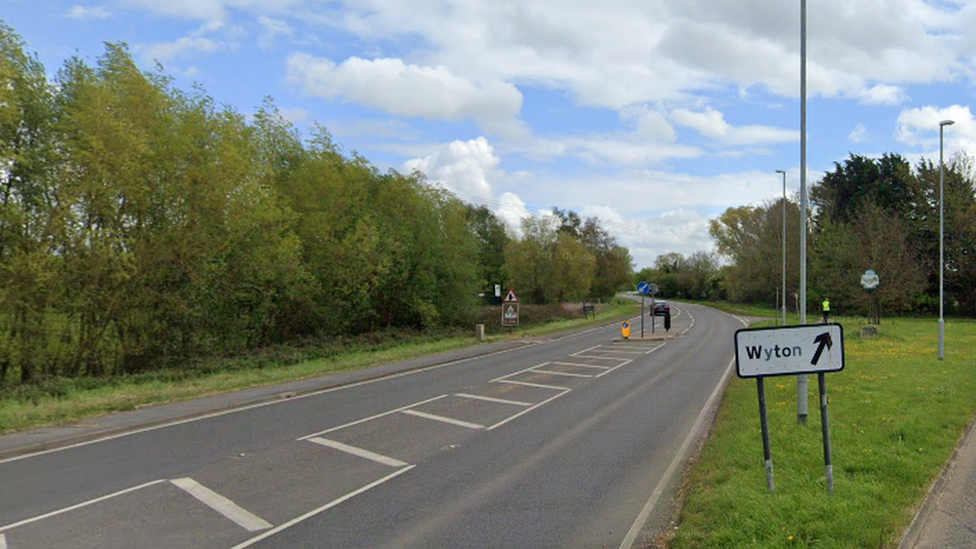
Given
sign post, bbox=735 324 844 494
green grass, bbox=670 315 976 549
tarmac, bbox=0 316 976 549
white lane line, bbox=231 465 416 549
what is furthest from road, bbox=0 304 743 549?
sign post, bbox=735 324 844 494

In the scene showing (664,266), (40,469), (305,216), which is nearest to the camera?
(40,469)

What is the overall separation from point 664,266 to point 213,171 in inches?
4831

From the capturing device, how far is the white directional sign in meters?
5.99

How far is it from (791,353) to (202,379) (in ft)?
49.3

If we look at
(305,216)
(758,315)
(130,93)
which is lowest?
(758,315)

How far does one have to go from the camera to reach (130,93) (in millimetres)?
16906

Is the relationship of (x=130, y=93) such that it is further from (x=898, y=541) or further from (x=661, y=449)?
(x=898, y=541)

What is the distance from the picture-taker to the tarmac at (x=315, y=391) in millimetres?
5547

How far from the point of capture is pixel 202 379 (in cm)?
1644

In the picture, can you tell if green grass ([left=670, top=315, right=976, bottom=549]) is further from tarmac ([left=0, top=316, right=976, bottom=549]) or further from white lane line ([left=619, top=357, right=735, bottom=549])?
white lane line ([left=619, top=357, right=735, bottom=549])

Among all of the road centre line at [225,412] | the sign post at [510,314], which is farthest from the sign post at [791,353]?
the sign post at [510,314]

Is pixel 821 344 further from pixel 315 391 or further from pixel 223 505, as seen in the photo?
pixel 315 391

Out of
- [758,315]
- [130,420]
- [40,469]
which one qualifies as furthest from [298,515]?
[758,315]

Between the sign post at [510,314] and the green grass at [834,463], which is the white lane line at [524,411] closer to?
the green grass at [834,463]
